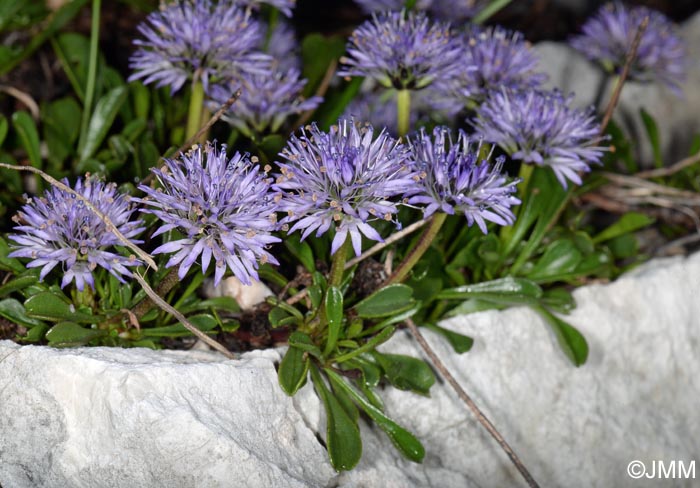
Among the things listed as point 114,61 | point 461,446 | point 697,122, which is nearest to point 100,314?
point 461,446

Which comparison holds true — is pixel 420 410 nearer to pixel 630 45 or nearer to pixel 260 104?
pixel 260 104

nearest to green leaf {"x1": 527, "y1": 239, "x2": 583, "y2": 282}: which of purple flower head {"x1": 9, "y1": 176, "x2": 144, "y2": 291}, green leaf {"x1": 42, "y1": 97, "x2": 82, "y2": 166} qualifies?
purple flower head {"x1": 9, "y1": 176, "x2": 144, "y2": 291}

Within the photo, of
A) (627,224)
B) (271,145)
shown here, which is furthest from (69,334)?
(627,224)

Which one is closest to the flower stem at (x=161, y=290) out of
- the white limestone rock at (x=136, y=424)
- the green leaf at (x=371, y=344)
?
the white limestone rock at (x=136, y=424)

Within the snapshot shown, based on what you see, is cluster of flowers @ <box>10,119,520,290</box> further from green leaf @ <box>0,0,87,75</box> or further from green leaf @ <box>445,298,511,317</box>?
green leaf @ <box>0,0,87,75</box>

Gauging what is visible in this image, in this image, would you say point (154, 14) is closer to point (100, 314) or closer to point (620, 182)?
point (100, 314)

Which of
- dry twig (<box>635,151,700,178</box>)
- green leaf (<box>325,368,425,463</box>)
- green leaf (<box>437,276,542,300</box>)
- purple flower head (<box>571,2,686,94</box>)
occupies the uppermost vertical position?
purple flower head (<box>571,2,686,94</box>)

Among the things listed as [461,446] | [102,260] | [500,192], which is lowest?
[461,446]

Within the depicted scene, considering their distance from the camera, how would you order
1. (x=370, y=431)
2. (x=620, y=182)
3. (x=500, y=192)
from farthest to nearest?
(x=620, y=182) → (x=370, y=431) → (x=500, y=192)
